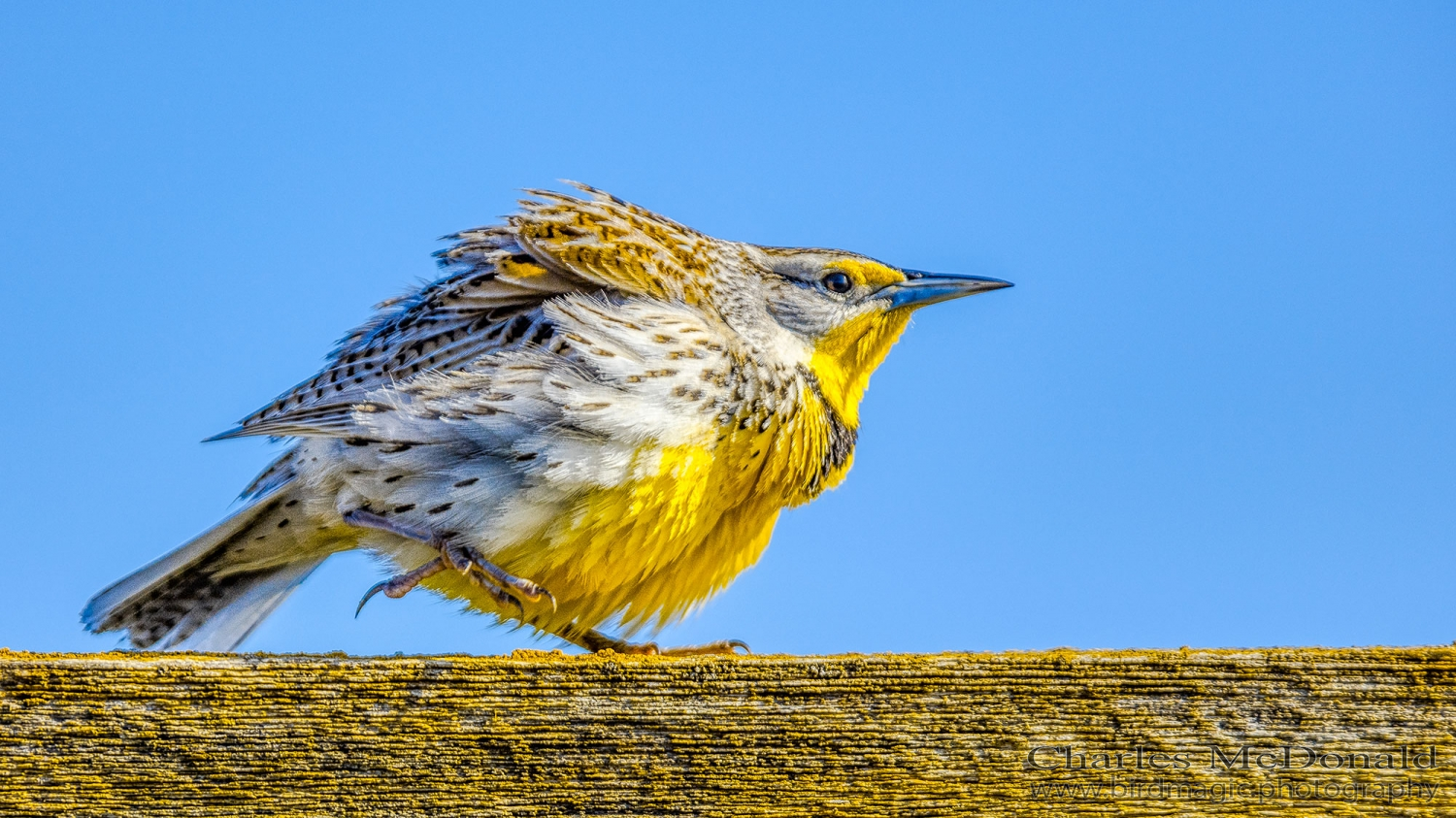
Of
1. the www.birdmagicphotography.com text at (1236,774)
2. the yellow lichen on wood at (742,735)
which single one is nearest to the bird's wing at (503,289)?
the yellow lichen on wood at (742,735)

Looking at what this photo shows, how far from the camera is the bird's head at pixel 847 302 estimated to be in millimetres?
4457

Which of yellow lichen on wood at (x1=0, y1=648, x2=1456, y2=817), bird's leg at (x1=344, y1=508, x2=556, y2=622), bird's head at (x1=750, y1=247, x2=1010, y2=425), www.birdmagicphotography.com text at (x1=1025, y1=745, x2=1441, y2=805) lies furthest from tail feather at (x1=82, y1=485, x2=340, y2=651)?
www.birdmagicphotography.com text at (x1=1025, y1=745, x2=1441, y2=805)

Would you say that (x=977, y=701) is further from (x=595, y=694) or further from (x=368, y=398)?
(x=368, y=398)

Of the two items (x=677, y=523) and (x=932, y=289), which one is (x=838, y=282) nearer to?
(x=932, y=289)

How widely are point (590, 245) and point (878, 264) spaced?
3.25 feet

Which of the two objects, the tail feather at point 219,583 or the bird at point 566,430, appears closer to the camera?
the bird at point 566,430

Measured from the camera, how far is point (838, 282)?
15.0ft

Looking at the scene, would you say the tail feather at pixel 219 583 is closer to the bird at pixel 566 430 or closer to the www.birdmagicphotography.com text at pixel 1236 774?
the bird at pixel 566 430

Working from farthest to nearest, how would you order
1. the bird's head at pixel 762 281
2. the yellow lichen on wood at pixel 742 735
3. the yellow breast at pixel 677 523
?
1. the bird's head at pixel 762 281
2. the yellow breast at pixel 677 523
3. the yellow lichen on wood at pixel 742 735

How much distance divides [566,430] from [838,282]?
4.42ft

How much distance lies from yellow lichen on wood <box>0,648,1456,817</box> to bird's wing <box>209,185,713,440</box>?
5.59 feet

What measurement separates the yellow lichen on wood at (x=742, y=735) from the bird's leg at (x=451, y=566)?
1443 millimetres

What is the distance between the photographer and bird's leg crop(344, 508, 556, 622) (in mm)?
3625

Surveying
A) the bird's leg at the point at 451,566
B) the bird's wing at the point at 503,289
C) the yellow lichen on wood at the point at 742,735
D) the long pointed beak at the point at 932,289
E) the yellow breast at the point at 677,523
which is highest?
the long pointed beak at the point at 932,289
